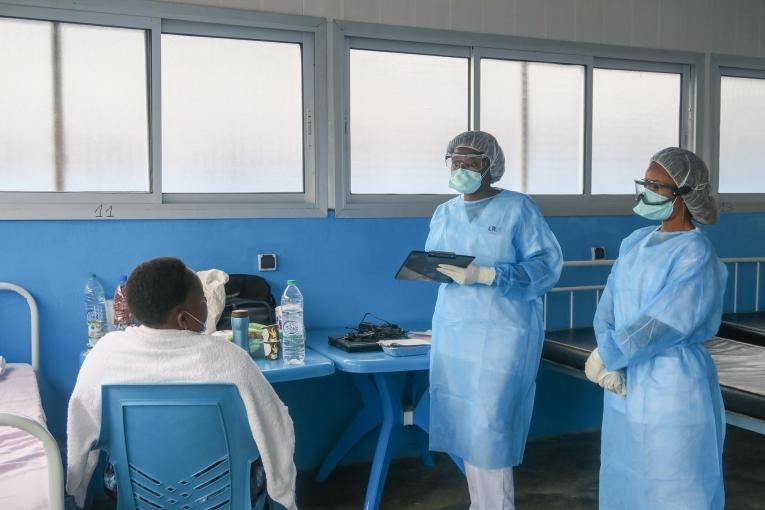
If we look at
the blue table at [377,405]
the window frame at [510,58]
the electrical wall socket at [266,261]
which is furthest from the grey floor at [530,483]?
the window frame at [510,58]

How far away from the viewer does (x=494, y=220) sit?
2.87 meters

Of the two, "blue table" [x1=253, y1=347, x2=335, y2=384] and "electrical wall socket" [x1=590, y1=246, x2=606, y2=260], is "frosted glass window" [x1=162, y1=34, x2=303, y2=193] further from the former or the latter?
"electrical wall socket" [x1=590, y1=246, x2=606, y2=260]

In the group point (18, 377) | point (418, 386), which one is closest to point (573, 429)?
point (418, 386)

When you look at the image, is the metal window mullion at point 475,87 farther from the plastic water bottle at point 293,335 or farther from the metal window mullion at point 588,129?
the plastic water bottle at point 293,335

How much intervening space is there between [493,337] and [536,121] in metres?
1.78

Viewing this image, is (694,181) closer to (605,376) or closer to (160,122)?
(605,376)

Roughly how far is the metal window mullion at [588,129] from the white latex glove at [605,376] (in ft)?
6.35

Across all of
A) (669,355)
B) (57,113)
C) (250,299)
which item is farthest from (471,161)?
(57,113)

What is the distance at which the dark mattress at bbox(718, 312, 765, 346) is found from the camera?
3969 millimetres

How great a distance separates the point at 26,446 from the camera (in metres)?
2.12

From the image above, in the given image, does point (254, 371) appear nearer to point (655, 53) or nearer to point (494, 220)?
point (494, 220)

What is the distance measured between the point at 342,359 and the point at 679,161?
53.3 inches

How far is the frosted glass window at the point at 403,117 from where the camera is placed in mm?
3762

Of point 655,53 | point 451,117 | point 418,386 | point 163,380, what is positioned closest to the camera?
point 163,380
